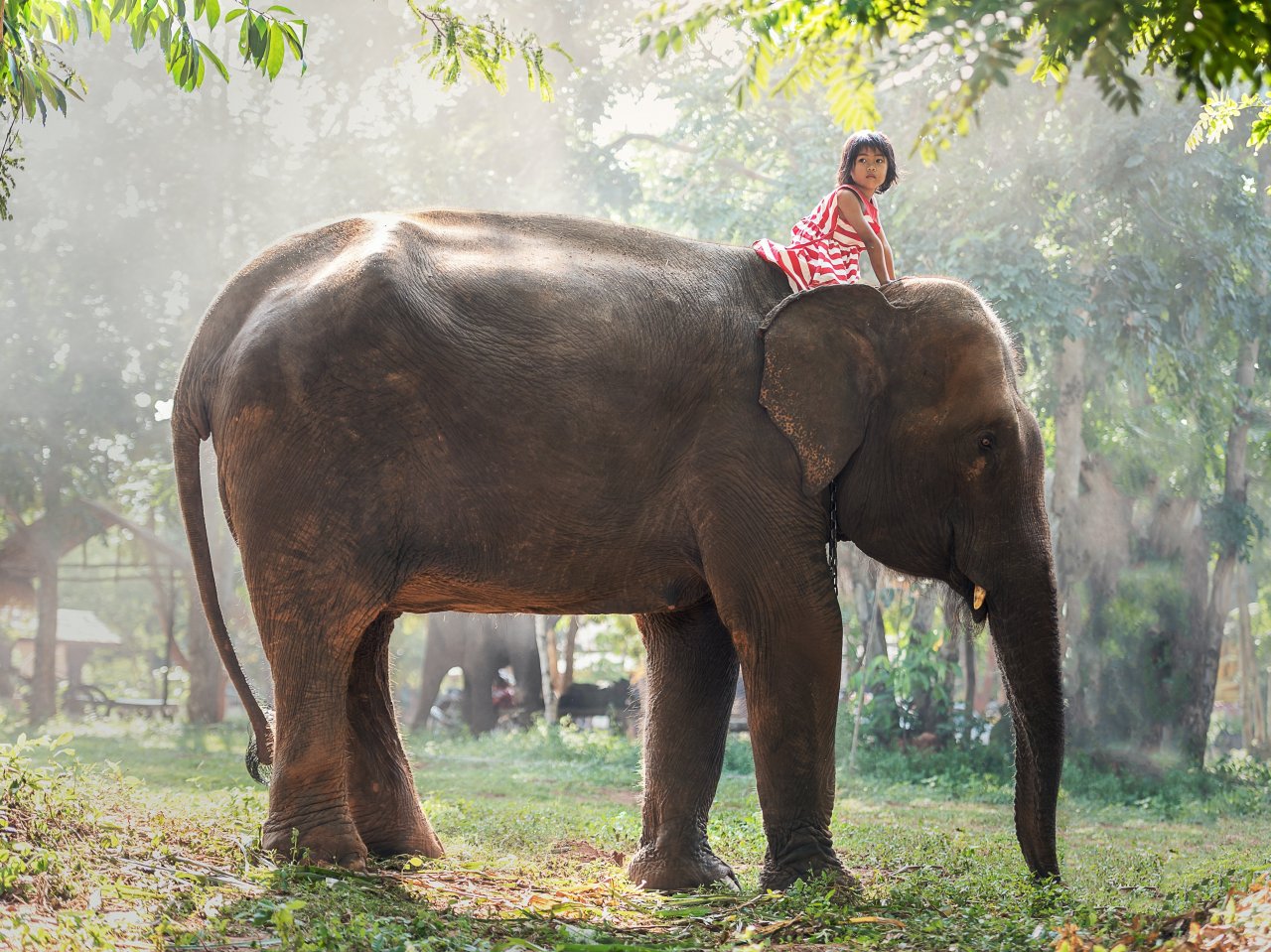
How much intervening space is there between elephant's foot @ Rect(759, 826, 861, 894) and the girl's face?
2.31 m

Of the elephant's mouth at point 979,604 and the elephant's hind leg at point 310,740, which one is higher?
the elephant's mouth at point 979,604

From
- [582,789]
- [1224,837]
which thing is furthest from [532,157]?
[1224,837]

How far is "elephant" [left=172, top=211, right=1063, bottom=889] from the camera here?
439 centimetres

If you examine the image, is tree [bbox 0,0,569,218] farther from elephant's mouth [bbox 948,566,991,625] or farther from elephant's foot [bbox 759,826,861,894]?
elephant's foot [bbox 759,826,861,894]

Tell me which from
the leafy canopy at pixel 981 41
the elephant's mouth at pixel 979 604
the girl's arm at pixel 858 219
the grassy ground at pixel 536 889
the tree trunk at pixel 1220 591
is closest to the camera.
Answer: the leafy canopy at pixel 981 41

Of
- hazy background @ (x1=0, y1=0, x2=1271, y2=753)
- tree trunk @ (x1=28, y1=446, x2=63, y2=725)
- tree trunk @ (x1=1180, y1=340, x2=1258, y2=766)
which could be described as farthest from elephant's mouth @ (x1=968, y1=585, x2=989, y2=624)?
tree trunk @ (x1=28, y1=446, x2=63, y2=725)

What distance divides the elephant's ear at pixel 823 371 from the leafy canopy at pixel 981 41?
145cm

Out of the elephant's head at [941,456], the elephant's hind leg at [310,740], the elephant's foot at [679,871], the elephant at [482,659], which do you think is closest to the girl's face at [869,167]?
the elephant's head at [941,456]

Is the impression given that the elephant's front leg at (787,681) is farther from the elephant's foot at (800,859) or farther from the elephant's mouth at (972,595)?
the elephant's mouth at (972,595)

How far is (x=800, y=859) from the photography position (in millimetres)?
4477

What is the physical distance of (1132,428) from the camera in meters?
14.4

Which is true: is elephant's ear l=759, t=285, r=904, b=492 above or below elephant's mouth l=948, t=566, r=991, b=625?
above

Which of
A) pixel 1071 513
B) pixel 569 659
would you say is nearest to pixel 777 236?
pixel 1071 513

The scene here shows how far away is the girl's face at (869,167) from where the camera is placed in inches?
195
